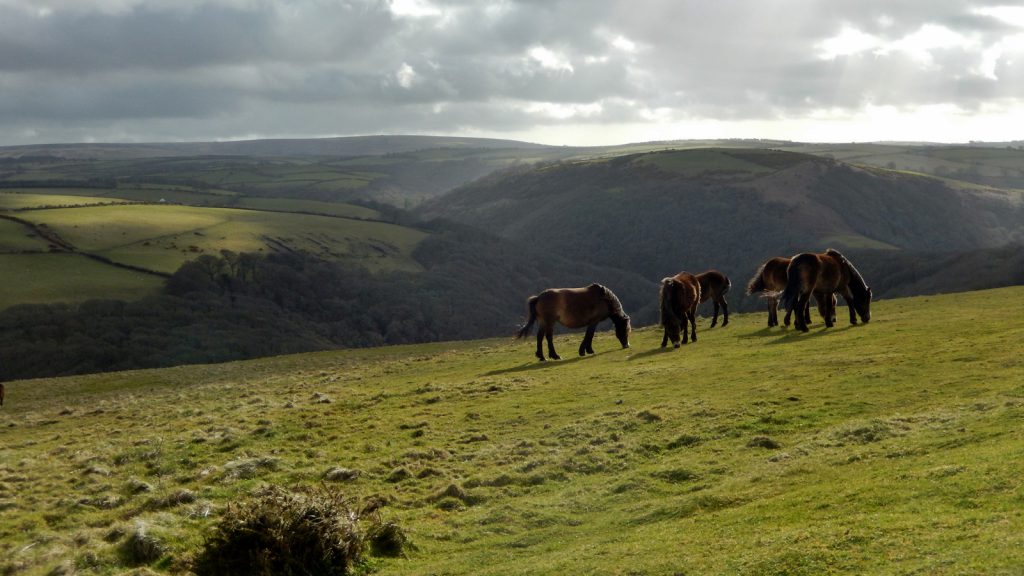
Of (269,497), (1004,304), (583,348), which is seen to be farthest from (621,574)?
(1004,304)

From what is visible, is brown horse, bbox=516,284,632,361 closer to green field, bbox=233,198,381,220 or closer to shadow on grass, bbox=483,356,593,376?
shadow on grass, bbox=483,356,593,376

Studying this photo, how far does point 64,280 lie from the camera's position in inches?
3489

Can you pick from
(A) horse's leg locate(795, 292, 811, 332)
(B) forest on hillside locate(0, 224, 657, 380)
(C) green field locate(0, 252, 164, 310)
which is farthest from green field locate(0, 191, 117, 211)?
(A) horse's leg locate(795, 292, 811, 332)

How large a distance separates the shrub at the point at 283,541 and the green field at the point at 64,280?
8025cm

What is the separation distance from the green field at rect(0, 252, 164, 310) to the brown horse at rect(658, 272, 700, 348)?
73.3 m

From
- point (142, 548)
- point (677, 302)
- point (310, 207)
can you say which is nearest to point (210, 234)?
point (310, 207)

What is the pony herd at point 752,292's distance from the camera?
2819 cm

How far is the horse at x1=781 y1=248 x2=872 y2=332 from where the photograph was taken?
91.5 ft

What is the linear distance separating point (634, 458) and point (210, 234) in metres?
115

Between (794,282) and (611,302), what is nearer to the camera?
(794,282)

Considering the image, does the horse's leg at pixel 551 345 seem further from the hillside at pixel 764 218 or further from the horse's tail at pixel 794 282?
the hillside at pixel 764 218

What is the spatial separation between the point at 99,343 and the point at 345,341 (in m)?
29.2

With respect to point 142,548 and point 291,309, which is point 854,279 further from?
point 291,309

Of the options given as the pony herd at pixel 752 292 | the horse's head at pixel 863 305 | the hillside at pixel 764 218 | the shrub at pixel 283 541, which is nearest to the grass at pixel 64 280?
the pony herd at pixel 752 292
